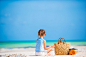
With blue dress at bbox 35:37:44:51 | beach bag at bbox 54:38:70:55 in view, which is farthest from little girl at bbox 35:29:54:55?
beach bag at bbox 54:38:70:55

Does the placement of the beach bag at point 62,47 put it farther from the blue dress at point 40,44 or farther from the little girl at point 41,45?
the blue dress at point 40,44

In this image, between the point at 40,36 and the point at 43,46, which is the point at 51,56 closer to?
the point at 43,46

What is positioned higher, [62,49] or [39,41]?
[39,41]

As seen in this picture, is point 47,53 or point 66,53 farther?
point 66,53

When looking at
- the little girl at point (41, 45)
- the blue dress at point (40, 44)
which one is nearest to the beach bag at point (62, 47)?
the little girl at point (41, 45)

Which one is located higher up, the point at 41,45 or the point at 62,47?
the point at 41,45

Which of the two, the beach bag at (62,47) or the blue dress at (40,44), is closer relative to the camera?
the blue dress at (40,44)

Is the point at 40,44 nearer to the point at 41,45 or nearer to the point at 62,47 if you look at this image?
the point at 41,45

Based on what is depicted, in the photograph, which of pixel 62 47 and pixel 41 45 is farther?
pixel 62 47

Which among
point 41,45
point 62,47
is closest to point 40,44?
point 41,45

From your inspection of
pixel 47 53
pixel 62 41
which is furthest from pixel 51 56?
pixel 62 41

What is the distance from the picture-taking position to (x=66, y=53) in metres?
5.45

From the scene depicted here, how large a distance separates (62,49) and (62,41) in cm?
33

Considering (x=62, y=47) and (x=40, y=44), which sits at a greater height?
(x=40, y=44)
